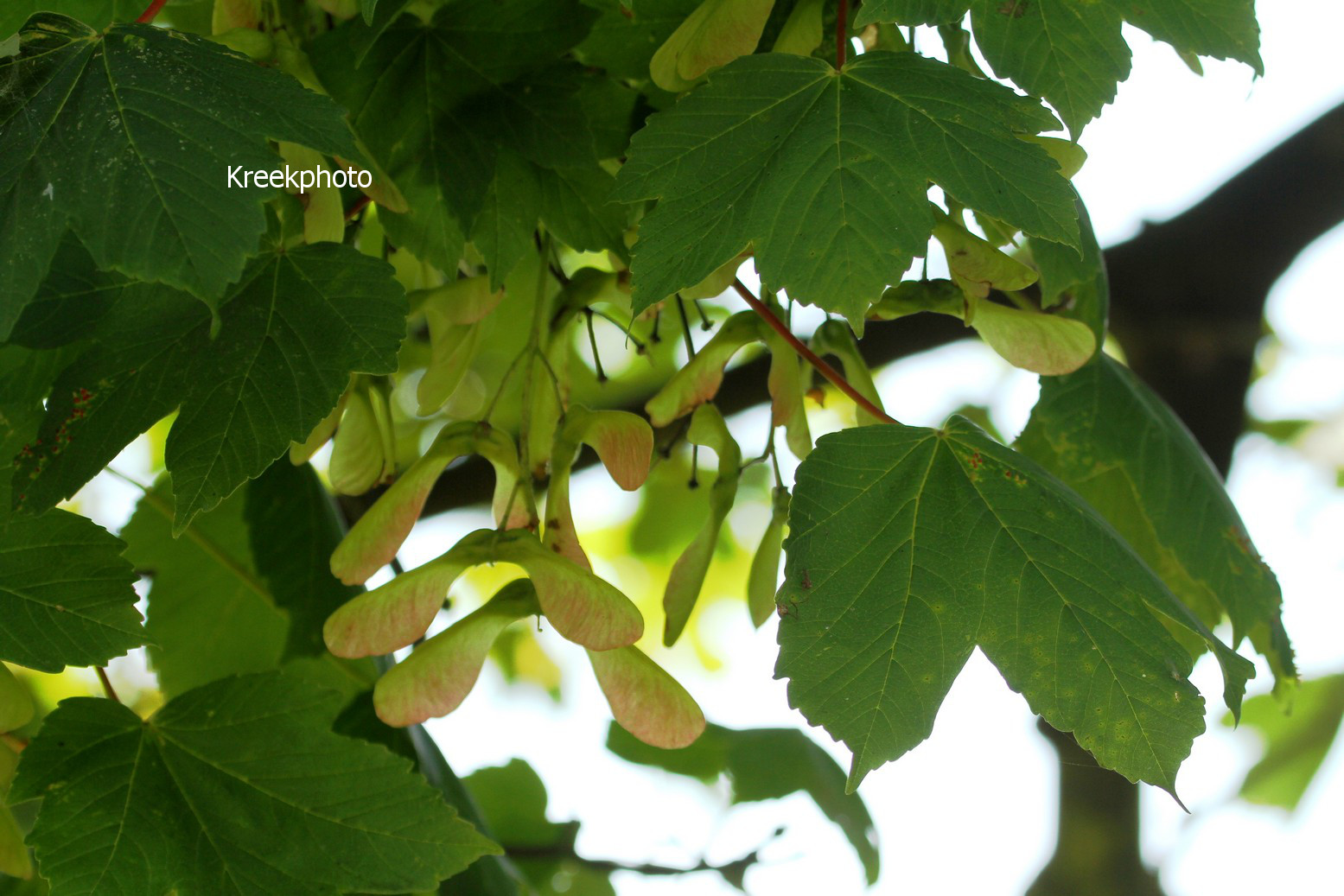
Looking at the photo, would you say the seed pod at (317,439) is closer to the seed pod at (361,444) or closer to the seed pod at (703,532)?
the seed pod at (361,444)

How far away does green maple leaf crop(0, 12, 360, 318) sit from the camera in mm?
499

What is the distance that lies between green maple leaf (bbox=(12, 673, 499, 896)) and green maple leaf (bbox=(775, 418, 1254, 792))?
23 cm

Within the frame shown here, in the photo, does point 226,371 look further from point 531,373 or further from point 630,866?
point 630,866

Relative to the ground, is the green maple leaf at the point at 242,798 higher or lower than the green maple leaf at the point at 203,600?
lower

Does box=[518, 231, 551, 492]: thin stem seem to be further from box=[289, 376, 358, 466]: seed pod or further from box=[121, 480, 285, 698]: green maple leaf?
box=[121, 480, 285, 698]: green maple leaf

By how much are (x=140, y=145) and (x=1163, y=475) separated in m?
0.71

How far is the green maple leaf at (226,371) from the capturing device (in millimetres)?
572

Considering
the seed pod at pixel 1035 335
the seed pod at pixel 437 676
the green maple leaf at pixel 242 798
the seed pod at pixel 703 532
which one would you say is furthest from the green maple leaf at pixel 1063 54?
the green maple leaf at pixel 242 798

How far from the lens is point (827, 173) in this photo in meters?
0.58

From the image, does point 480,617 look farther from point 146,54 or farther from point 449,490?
point 449,490

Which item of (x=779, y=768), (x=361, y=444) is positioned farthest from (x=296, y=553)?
(x=779, y=768)

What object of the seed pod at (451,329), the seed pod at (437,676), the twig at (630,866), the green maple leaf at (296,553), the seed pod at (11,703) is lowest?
the twig at (630,866)

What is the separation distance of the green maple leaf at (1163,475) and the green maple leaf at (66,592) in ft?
2.07

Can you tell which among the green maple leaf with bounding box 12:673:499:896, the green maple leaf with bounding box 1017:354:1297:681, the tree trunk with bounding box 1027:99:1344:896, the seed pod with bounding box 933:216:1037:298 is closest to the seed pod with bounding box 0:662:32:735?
the green maple leaf with bounding box 12:673:499:896
